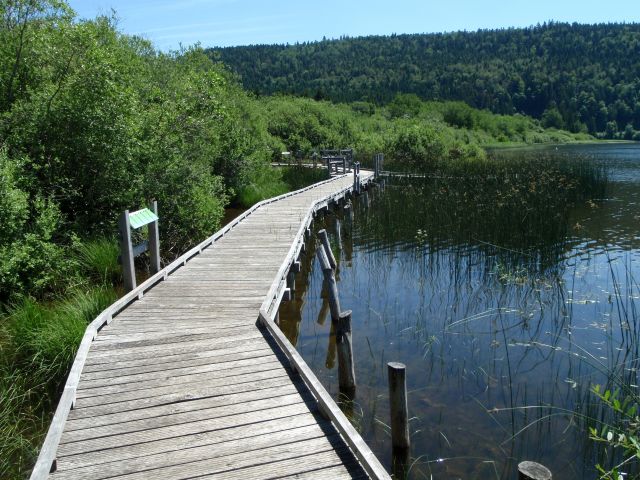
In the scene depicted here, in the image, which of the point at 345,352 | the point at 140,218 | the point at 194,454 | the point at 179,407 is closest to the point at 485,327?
the point at 345,352

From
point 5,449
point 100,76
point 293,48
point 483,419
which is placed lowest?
point 483,419

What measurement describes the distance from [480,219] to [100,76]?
9.16 metres

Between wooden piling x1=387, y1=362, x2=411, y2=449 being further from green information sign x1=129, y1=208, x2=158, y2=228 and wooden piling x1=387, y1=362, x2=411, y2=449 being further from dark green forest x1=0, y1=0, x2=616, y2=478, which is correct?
green information sign x1=129, y1=208, x2=158, y2=228

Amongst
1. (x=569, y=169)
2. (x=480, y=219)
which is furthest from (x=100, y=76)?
(x=569, y=169)

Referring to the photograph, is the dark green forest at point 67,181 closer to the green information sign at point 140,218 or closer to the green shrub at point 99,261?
the green shrub at point 99,261

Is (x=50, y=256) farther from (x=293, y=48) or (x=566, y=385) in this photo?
(x=293, y=48)

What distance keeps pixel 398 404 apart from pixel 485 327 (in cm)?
348

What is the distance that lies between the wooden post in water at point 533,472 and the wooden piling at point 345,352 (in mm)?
3061

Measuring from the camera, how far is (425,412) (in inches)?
215

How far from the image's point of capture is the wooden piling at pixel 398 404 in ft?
14.5

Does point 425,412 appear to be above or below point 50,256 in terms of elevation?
below

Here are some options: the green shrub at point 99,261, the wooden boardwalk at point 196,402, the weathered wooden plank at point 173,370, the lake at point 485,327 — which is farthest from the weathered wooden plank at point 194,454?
the green shrub at point 99,261

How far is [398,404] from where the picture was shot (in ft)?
14.8

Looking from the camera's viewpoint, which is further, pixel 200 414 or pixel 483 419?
pixel 483 419
